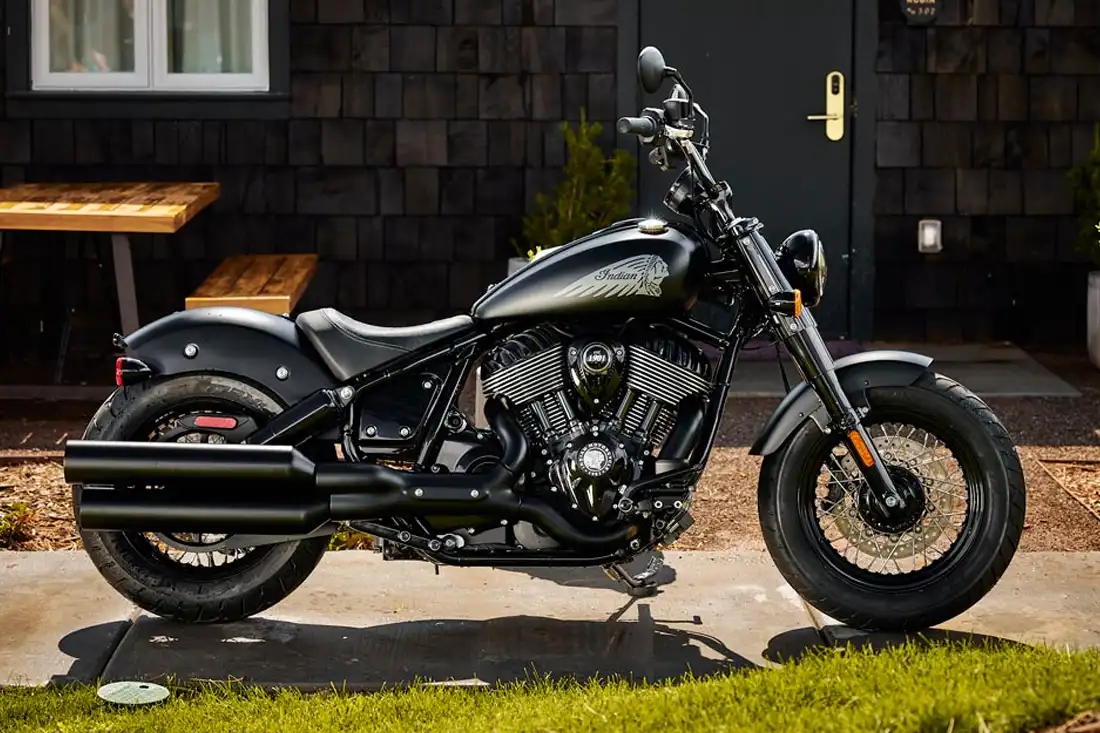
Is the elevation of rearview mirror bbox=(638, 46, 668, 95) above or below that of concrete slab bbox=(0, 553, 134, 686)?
above

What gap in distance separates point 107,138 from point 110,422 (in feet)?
14.5

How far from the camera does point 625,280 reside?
447 cm

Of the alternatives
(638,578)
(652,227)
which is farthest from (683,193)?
(638,578)

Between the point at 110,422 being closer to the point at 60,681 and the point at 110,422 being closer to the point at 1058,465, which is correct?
the point at 60,681

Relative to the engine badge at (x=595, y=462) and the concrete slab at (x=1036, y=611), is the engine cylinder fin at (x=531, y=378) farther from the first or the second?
the concrete slab at (x=1036, y=611)

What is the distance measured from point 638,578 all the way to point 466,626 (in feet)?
1.57

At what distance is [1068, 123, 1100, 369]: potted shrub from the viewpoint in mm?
8430

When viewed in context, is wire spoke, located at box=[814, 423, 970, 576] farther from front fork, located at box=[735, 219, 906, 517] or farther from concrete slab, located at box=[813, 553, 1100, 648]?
concrete slab, located at box=[813, 553, 1100, 648]

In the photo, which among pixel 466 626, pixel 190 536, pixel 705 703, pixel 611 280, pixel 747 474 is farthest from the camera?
pixel 747 474

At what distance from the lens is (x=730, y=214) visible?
457 cm

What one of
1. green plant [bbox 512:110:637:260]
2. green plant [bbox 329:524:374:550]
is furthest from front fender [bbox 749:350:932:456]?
green plant [bbox 512:110:637:260]

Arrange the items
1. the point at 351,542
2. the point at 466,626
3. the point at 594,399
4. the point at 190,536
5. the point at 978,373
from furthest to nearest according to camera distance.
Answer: the point at 978,373 → the point at 351,542 → the point at 466,626 → the point at 190,536 → the point at 594,399

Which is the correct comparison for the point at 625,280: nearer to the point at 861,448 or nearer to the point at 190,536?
the point at 861,448

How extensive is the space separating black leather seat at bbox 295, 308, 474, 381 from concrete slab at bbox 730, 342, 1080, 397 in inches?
140
